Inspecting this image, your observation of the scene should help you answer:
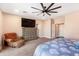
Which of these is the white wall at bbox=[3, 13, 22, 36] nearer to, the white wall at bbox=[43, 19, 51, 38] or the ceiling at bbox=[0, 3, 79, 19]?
the ceiling at bbox=[0, 3, 79, 19]

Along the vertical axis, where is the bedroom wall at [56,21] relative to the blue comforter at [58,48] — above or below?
above

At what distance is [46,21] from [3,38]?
785mm

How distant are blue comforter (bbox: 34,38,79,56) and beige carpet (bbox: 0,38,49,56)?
0.25ft

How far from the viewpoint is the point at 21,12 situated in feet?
4.70

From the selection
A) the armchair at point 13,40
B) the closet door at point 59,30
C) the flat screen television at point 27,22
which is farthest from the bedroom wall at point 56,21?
the armchair at point 13,40

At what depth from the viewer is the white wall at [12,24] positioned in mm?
1392

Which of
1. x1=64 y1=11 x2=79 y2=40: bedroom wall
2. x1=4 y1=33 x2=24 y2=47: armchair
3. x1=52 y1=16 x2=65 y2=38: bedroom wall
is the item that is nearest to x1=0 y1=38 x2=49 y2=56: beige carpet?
x1=4 y1=33 x2=24 y2=47: armchair

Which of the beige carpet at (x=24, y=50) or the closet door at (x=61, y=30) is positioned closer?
the beige carpet at (x=24, y=50)

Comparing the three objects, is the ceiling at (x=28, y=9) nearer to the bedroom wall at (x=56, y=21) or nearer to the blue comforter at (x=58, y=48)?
the bedroom wall at (x=56, y=21)

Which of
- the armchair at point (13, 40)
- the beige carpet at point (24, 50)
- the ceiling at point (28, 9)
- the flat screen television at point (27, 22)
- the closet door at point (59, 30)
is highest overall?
the ceiling at point (28, 9)

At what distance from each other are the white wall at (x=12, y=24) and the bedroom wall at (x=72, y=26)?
31.5 inches

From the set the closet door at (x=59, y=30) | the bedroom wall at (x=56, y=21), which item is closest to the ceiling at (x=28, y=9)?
the bedroom wall at (x=56, y=21)

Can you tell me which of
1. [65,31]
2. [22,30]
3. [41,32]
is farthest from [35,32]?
[65,31]

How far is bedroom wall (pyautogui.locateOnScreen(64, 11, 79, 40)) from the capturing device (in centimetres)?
140
